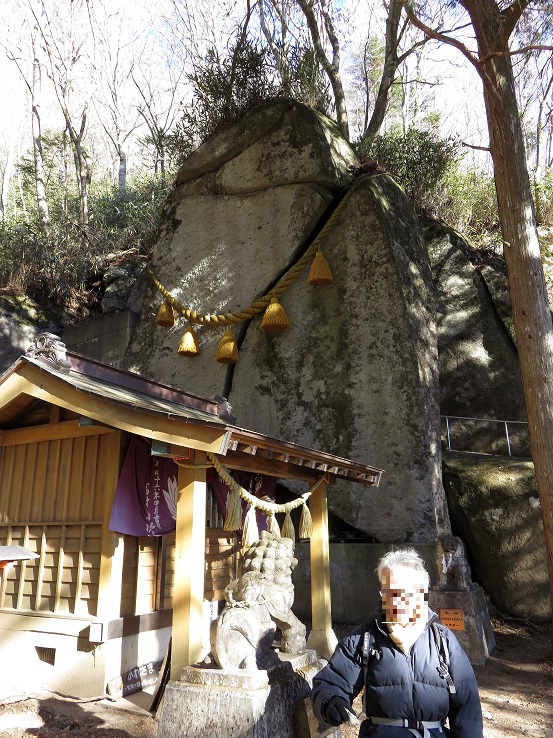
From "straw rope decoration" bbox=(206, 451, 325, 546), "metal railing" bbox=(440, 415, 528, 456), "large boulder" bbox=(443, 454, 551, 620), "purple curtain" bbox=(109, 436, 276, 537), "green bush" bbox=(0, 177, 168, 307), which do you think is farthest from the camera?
"green bush" bbox=(0, 177, 168, 307)

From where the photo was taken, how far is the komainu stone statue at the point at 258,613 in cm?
379

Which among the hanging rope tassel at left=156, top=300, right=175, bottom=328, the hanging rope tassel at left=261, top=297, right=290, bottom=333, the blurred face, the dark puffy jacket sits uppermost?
the hanging rope tassel at left=156, top=300, right=175, bottom=328

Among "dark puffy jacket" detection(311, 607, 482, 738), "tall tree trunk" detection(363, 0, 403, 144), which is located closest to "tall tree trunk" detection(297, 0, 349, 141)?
"tall tree trunk" detection(363, 0, 403, 144)

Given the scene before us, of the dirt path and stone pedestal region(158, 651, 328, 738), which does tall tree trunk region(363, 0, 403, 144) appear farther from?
stone pedestal region(158, 651, 328, 738)

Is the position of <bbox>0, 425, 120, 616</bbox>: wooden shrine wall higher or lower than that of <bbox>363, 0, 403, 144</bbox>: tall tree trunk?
lower

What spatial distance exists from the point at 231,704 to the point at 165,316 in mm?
8210

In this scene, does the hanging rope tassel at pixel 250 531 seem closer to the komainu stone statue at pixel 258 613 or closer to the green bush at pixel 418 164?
the komainu stone statue at pixel 258 613

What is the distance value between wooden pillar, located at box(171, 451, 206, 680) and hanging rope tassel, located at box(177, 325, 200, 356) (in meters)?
A: 5.87

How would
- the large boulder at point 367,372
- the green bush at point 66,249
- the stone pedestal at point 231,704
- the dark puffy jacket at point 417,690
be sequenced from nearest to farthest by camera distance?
the dark puffy jacket at point 417,690
the stone pedestal at point 231,704
the large boulder at point 367,372
the green bush at point 66,249

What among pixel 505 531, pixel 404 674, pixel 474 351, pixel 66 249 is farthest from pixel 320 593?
pixel 66 249

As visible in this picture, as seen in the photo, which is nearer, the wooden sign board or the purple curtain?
the purple curtain

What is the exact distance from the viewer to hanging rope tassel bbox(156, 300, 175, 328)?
35.7ft

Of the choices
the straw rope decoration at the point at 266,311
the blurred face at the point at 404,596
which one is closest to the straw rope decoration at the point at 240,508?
the blurred face at the point at 404,596

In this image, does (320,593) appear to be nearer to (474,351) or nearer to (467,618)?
(467,618)
